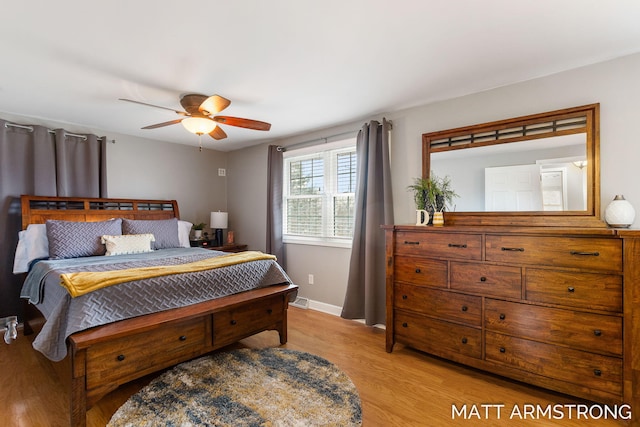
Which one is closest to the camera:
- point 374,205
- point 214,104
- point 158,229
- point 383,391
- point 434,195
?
point 383,391

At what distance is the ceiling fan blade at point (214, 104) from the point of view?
2371 mm

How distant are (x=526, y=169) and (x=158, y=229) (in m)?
3.94

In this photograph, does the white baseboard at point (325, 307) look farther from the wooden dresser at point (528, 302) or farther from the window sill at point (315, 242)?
the wooden dresser at point (528, 302)

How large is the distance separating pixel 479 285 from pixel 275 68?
2.23 metres

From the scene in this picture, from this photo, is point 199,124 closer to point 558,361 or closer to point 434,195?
point 434,195

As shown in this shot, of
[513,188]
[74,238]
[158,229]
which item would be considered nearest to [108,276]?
[74,238]

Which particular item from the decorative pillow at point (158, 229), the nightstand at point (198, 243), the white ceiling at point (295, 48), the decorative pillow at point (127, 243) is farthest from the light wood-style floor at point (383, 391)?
the white ceiling at point (295, 48)

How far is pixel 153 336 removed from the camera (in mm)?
2109

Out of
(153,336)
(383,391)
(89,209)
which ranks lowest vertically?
(383,391)

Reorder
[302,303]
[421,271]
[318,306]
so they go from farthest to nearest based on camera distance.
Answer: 1. [302,303]
2. [318,306]
3. [421,271]

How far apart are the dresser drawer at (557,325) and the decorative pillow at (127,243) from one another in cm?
346

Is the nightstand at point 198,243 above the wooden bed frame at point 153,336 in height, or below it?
above

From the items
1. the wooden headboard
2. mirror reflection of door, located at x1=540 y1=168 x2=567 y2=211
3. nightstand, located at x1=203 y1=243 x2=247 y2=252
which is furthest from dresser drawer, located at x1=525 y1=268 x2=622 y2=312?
the wooden headboard

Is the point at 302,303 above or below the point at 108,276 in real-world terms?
below
